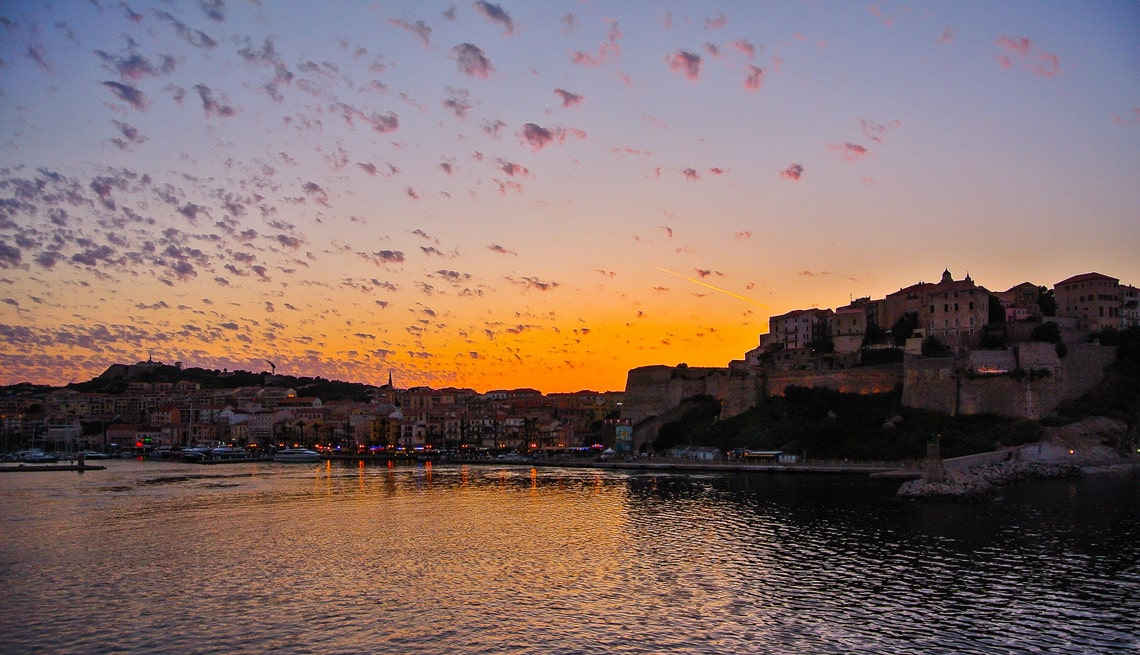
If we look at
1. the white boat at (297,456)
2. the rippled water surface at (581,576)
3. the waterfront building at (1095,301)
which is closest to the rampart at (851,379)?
the waterfront building at (1095,301)

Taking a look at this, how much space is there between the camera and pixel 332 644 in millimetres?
12820

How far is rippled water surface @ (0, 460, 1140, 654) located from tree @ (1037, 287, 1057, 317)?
26036 millimetres

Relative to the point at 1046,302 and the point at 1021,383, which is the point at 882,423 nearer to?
the point at 1021,383

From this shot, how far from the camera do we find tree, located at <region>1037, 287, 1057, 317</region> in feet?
179

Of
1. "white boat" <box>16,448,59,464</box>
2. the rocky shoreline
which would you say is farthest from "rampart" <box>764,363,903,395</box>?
"white boat" <box>16,448,59,464</box>

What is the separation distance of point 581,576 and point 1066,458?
31.5 meters

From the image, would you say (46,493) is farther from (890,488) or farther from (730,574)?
(890,488)

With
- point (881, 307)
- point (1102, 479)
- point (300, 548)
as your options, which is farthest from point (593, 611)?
point (881, 307)

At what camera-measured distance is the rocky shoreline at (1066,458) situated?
35.8m

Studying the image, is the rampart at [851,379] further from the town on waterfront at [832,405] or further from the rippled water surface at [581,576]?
the rippled water surface at [581,576]

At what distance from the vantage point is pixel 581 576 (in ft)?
58.2

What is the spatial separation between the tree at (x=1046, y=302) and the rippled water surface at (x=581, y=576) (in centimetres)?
2604

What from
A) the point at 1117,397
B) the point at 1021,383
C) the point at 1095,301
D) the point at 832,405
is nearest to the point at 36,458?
the point at 832,405

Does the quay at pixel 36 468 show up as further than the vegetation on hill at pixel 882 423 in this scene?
Yes
